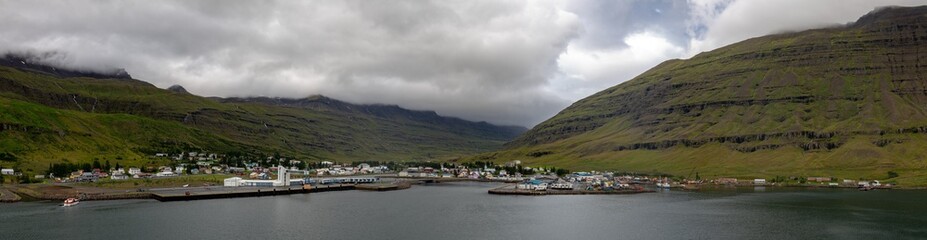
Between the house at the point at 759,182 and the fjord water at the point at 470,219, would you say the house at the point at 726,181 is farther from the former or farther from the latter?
the fjord water at the point at 470,219

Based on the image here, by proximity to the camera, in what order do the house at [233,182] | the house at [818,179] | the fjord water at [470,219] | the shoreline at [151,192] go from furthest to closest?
the house at [818,179]
the house at [233,182]
the shoreline at [151,192]
the fjord water at [470,219]

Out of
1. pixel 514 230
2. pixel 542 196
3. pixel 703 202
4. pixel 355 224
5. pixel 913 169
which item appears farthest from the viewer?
pixel 913 169

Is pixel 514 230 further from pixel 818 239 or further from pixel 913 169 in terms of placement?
pixel 913 169

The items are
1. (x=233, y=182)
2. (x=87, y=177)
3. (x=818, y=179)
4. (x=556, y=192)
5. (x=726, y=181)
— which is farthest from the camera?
(x=726, y=181)

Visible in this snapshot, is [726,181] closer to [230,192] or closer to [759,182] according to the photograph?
[759,182]

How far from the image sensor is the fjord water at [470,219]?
7788 cm

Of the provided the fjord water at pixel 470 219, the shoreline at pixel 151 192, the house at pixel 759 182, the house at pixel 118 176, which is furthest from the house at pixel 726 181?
the house at pixel 118 176

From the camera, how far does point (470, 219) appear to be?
93.0 metres

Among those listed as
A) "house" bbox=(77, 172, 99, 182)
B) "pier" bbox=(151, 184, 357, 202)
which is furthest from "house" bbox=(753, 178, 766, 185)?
"house" bbox=(77, 172, 99, 182)

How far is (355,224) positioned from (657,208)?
53702 mm

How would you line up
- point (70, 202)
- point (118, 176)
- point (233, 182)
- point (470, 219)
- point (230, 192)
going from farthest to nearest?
1. point (118, 176)
2. point (233, 182)
3. point (230, 192)
4. point (70, 202)
5. point (470, 219)

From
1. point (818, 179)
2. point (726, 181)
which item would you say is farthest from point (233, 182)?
point (818, 179)

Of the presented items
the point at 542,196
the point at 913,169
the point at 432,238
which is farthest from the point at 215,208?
Result: the point at 913,169

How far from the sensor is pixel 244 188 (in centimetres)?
14862
